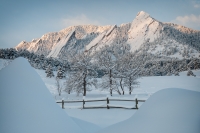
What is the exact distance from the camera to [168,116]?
2.83m

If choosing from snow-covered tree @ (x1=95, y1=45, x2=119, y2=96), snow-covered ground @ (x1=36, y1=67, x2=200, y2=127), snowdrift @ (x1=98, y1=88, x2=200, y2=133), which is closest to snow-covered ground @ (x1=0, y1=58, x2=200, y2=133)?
snowdrift @ (x1=98, y1=88, x2=200, y2=133)

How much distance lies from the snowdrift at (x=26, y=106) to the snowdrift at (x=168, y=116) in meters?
1.12

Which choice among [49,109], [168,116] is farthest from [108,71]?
[168,116]

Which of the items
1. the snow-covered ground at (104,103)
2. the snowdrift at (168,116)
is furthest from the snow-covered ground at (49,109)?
the snow-covered ground at (104,103)

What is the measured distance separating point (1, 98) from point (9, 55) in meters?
80.0

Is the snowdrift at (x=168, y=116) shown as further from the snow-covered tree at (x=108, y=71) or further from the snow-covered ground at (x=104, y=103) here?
the snow-covered tree at (x=108, y=71)

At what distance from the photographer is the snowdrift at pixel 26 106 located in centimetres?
298

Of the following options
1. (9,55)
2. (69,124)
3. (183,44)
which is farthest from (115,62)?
(183,44)

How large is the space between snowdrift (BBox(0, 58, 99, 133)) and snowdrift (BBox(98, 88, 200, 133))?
1123 millimetres

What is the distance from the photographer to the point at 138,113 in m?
3.33

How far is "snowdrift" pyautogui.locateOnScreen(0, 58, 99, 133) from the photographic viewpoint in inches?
117

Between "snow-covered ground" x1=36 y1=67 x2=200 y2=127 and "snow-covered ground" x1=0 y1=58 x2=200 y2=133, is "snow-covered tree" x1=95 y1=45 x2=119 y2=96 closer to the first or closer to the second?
"snow-covered ground" x1=36 y1=67 x2=200 y2=127

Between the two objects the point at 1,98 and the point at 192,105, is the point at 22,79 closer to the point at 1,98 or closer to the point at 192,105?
the point at 1,98

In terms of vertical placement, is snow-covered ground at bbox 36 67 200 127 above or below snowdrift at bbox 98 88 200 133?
below
